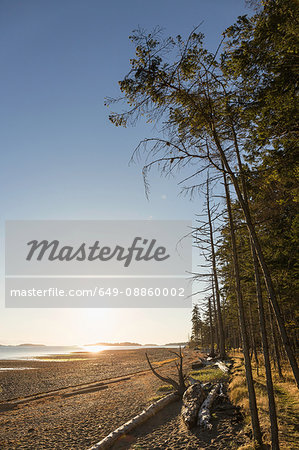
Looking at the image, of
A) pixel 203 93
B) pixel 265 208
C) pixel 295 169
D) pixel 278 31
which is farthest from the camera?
pixel 265 208

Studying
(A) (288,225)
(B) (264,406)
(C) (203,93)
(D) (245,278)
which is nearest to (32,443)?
(B) (264,406)

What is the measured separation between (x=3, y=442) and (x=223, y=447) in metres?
7.86

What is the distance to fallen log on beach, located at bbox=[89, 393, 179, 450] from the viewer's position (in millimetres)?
7820

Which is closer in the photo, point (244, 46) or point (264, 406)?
point (244, 46)

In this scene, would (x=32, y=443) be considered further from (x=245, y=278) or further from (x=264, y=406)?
(x=245, y=278)

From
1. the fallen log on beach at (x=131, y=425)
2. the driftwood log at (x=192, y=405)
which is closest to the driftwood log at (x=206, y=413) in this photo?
the driftwood log at (x=192, y=405)

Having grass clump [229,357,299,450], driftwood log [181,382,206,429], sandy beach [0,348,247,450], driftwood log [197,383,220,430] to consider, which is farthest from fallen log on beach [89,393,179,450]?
grass clump [229,357,299,450]

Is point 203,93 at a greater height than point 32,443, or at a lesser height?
greater

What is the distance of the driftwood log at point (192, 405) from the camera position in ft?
29.1

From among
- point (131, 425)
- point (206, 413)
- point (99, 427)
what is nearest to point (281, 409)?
point (206, 413)

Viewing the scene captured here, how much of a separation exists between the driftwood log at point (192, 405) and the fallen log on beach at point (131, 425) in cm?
143

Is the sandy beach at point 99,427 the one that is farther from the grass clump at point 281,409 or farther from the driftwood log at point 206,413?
the grass clump at point 281,409

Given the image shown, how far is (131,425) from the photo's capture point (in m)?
9.23

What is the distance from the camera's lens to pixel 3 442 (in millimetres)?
9367
